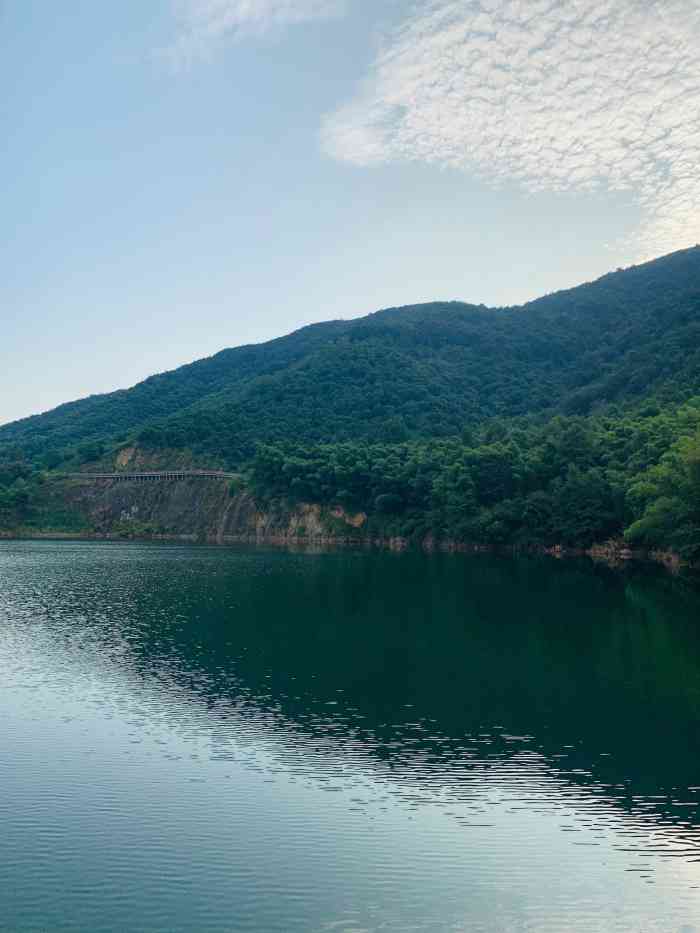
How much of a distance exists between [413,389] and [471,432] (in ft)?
142

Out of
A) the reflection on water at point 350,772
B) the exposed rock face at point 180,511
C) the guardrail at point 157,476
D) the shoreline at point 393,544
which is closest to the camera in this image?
the reflection on water at point 350,772

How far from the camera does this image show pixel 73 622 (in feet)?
136

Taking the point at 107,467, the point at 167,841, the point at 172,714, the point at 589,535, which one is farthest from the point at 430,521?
the point at 167,841

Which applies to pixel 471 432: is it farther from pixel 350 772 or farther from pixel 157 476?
pixel 350 772

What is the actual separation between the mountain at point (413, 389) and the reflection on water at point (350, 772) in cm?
7787

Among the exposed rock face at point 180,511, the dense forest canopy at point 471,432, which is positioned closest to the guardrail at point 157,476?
the exposed rock face at point 180,511

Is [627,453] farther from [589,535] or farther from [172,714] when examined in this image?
[172,714]

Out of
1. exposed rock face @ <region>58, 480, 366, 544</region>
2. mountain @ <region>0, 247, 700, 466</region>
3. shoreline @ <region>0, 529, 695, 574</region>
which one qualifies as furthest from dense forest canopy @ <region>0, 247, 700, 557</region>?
exposed rock face @ <region>58, 480, 366, 544</region>

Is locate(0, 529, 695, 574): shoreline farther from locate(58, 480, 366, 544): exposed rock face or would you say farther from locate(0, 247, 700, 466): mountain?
locate(0, 247, 700, 466): mountain

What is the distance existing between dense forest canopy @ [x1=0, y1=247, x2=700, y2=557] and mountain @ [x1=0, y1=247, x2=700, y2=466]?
448mm

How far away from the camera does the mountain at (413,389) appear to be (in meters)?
138

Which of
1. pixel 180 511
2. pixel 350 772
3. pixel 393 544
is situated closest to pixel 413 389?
pixel 180 511

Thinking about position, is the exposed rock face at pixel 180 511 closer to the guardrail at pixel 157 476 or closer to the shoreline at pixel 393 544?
the shoreline at pixel 393 544

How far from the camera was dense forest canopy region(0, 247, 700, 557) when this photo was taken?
82.1 metres
